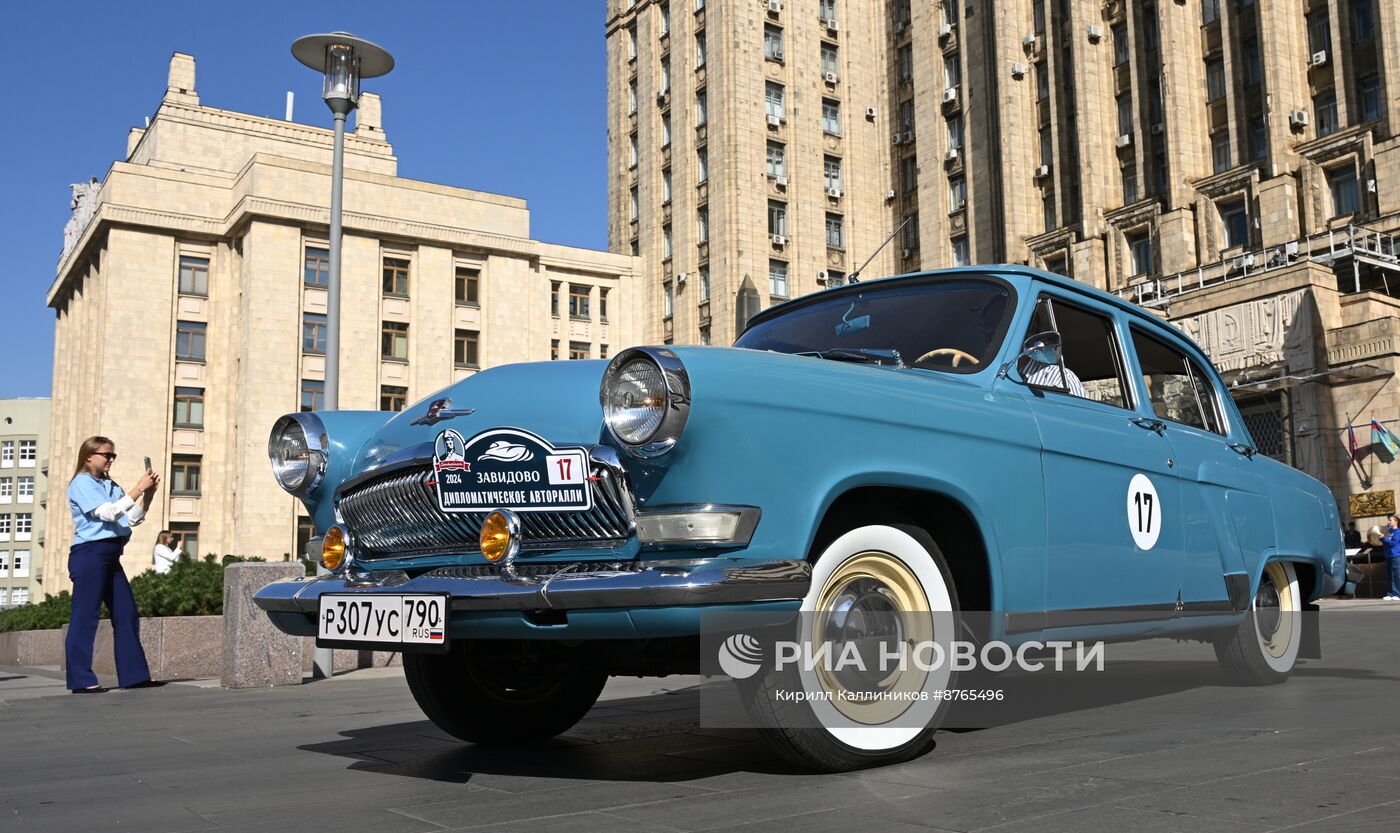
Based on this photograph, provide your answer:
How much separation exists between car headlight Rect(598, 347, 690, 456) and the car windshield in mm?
1142

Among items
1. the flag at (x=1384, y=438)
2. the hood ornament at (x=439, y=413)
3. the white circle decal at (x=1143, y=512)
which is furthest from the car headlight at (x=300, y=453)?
the flag at (x=1384, y=438)

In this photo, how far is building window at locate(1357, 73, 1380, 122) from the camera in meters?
33.8

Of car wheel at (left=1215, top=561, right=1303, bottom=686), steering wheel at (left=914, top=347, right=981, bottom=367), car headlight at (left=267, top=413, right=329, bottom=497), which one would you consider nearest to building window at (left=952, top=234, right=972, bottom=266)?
car wheel at (left=1215, top=561, right=1303, bottom=686)

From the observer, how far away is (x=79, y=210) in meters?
54.5

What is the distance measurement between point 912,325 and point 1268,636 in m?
2.98

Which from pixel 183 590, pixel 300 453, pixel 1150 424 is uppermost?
pixel 1150 424

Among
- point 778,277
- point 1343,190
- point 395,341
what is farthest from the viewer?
point 778,277

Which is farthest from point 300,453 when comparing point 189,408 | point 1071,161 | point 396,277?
point 189,408

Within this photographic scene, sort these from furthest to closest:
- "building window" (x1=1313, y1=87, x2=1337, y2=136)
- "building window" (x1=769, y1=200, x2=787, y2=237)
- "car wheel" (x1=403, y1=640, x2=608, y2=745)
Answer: "building window" (x1=769, y1=200, x2=787, y2=237) < "building window" (x1=1313, y1=87, x2=1337, y2=136) < "car wheel" (x1=403, y1=640, x2=608, y2=745)

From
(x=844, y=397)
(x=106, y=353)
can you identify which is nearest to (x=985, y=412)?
(x=844, y=397)

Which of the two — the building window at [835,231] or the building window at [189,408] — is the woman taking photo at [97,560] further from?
the building window at [835,231]

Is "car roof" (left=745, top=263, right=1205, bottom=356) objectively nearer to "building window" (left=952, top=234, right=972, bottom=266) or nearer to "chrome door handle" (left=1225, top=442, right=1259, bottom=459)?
"chrome door handle" (left=1225, top=442, right=1259, bottom=459)

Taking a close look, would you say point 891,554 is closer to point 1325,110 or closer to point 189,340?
point 1325,110

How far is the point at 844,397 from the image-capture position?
3.48 metres
